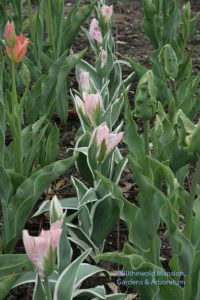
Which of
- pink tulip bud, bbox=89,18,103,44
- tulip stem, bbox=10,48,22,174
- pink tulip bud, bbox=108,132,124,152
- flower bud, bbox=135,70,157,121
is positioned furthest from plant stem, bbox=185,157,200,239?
pink tulip bud, bbox=89,18,103,44

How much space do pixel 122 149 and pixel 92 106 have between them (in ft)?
2.28

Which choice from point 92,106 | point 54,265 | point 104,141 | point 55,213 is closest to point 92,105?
point 92,106

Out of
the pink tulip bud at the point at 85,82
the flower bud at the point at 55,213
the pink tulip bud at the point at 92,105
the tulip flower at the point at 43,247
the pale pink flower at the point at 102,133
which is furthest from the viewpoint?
the pink tulip bud at the point at 85,82

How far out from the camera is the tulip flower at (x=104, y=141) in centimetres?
144

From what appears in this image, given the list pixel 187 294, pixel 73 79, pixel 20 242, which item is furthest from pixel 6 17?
pixel 187 294

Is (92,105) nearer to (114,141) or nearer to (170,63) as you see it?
(114,141)

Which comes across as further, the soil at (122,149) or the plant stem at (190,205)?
the soil at (122,149)

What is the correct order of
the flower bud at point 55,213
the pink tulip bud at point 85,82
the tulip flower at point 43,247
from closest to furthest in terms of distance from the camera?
the tulip flower at point 43,247, the flower bud at point 55,213, the pink tulip bud at point 85,82

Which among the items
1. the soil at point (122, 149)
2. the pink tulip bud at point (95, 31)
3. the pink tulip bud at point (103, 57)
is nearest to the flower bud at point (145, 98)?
the soil at point (122, 149)

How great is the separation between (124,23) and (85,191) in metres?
2.12

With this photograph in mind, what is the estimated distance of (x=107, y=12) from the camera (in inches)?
84.9

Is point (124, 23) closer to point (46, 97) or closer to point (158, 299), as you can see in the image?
point (46, 97)

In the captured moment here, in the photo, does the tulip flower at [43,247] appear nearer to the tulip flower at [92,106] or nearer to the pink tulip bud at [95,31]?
the tulip flower at [92,106]

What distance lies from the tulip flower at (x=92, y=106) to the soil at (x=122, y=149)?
405mm
